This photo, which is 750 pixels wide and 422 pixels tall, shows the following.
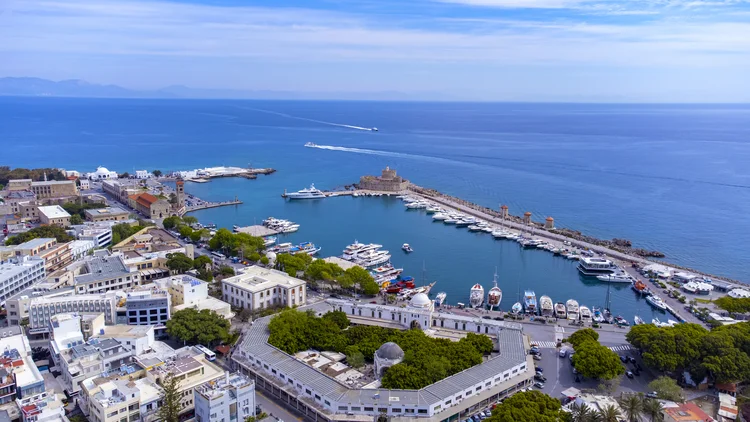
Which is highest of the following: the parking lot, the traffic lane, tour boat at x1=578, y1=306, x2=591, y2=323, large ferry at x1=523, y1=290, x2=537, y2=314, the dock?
the parking lot

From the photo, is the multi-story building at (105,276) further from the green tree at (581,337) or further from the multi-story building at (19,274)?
the green tree at (581,337)

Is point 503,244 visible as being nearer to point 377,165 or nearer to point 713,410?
point 713,410

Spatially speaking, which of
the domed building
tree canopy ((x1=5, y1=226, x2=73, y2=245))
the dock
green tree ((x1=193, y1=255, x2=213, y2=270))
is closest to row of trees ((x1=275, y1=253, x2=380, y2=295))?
green tree ((x1=193, y1=255, x2=213, y2=270))

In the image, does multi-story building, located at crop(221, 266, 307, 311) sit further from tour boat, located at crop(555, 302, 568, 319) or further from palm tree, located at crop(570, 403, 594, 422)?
palm tree, located at crop(570, 403, 594, 422)

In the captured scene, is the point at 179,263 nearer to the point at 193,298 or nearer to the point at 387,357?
the point at 193,298

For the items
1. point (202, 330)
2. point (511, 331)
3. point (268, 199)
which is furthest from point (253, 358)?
point (268, 199)
